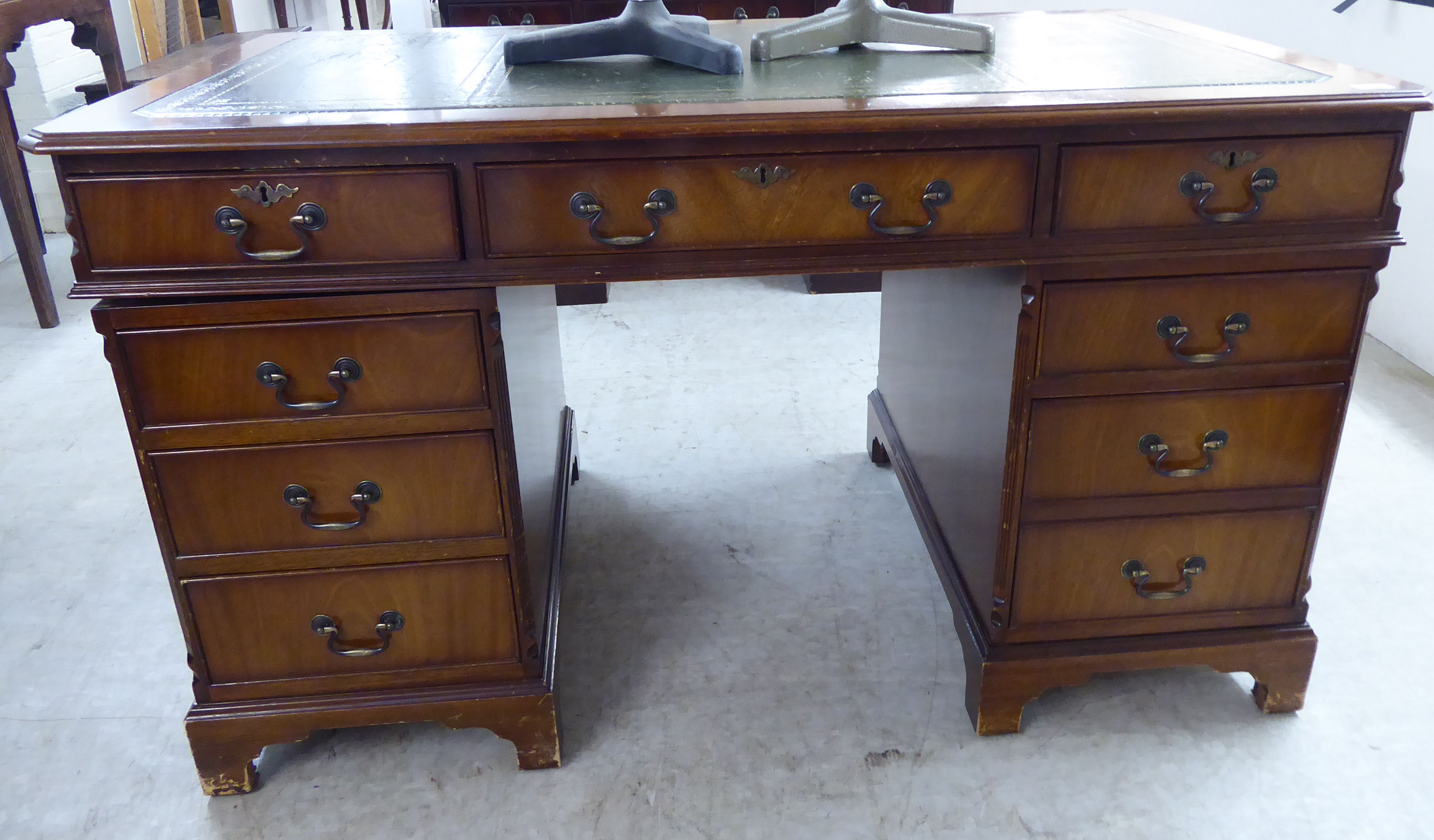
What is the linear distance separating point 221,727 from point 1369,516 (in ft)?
6.35

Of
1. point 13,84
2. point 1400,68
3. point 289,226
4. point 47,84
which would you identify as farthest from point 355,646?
point 47,84

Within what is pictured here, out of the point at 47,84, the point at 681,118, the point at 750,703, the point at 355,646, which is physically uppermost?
the point at 681,118

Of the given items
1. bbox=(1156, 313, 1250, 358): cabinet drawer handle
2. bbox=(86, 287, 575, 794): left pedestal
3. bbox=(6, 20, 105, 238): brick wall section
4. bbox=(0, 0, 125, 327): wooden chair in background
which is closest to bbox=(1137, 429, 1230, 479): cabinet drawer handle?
bbox=(1156, 313, 1250, 358): cabinet drawer handle

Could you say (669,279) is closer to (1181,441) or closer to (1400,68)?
(1181,441)

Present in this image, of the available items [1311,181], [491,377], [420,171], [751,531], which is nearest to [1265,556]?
[1311,181]

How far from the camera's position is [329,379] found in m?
1.17

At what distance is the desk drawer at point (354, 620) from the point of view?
4.22 feet

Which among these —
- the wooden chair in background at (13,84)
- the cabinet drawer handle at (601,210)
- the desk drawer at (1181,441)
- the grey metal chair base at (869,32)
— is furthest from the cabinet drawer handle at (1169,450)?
the wooden chair in background at (13,84)

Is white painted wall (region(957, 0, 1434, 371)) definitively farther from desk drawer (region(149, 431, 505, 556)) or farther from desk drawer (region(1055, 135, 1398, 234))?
desk drawer (region(149, 431, 505, 556))

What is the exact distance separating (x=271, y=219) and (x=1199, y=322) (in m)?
1.05

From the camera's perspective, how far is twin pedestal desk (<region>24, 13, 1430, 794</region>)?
Result: 1082 millimetres

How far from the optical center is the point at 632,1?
1392mm

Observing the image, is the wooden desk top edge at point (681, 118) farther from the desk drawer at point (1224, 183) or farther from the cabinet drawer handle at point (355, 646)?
the cabinet drawer handle at point (355, 646)

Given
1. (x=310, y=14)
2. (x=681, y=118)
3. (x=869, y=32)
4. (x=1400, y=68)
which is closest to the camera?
(x=681, y=118)
